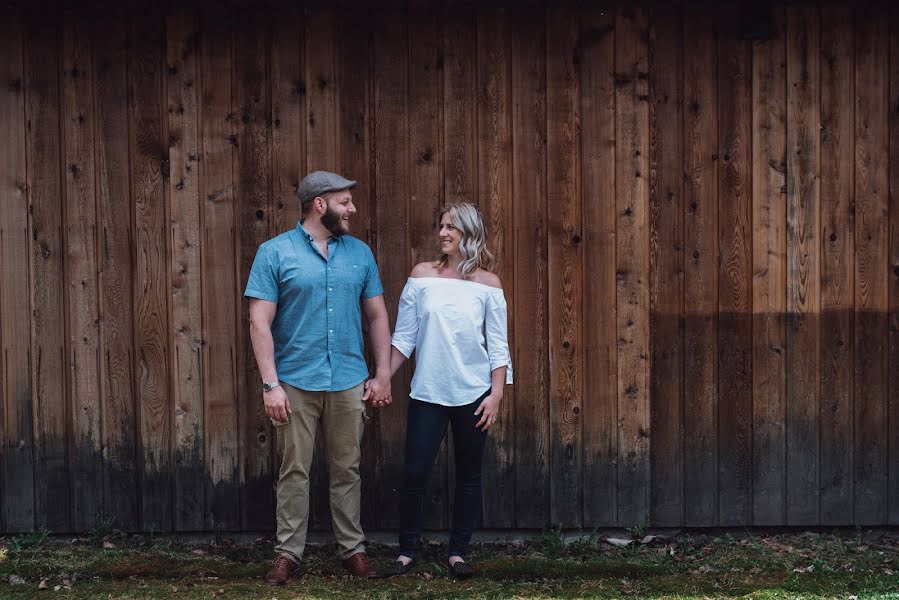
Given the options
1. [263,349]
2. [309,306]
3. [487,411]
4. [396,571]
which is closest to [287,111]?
[309,306]

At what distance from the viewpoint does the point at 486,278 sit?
14.9 feet

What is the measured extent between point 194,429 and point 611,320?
230 cm

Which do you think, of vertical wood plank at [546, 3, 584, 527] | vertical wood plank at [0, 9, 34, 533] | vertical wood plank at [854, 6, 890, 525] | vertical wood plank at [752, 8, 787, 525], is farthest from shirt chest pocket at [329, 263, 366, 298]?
vertical wood plank at [854, 6, 890, 525]

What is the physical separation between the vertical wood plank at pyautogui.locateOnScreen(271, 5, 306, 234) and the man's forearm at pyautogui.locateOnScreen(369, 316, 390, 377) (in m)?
0.78

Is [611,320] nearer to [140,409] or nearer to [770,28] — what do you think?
[770,28]

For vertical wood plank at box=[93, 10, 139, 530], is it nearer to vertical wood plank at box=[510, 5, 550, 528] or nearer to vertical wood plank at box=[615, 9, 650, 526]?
vertical wood plank at box=[510, 5, 550, 528]

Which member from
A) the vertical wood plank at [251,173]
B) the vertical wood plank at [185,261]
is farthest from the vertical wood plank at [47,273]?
the vertical wood plank at [251,173]

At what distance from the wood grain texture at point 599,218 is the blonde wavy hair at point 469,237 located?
73 centimetres

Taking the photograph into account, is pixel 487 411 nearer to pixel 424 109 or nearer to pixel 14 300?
pixel 424 109

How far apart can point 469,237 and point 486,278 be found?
220 mm

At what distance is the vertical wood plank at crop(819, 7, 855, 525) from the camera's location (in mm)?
5039

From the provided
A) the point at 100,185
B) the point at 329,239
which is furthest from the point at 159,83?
the point at 329,239

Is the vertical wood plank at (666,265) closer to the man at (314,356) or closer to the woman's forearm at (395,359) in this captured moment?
the woman's forearm at (395,359)

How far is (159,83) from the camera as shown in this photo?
4957 mm
